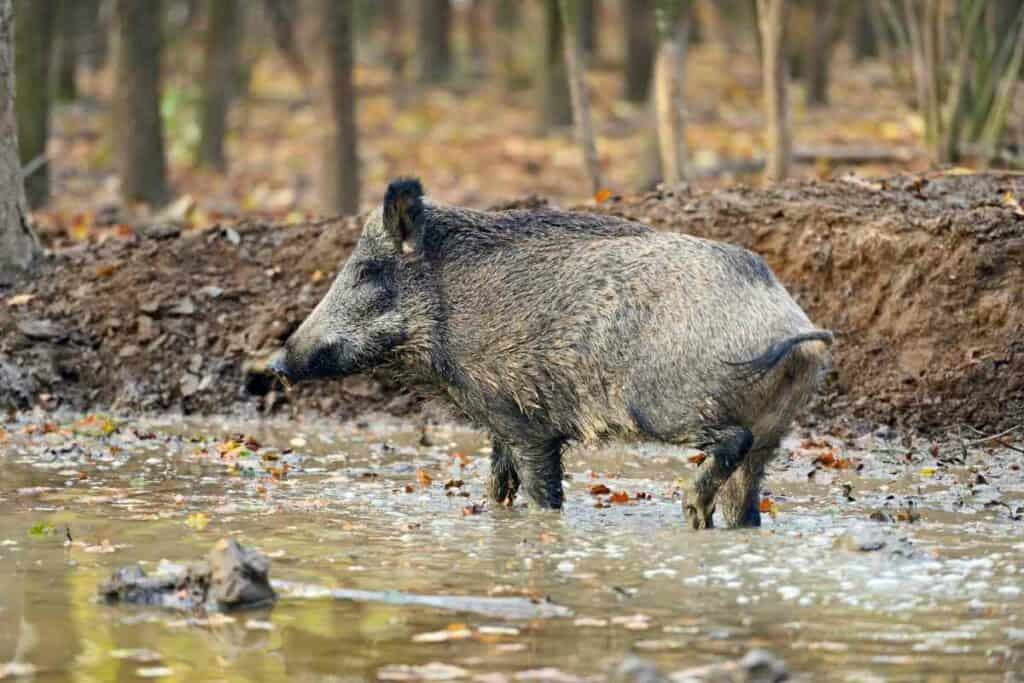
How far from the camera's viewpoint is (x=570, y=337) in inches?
309

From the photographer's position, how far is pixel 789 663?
5.16m

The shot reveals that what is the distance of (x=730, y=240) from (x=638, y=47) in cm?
2005

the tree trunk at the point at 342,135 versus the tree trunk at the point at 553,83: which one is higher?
A: the tree trunk at the point at 553,83

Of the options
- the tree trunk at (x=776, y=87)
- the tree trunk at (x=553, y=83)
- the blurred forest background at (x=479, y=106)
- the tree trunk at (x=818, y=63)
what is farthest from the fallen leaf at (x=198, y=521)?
the tree trunk at (x=818, y=63)

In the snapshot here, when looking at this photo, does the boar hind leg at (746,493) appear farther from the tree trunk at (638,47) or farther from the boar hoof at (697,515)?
the tree trunk at (638,47)

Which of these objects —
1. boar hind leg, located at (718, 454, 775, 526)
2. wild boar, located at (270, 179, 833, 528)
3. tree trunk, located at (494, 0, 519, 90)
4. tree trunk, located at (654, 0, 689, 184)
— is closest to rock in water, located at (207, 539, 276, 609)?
wild boar, located at (270, 179, 833, 528)

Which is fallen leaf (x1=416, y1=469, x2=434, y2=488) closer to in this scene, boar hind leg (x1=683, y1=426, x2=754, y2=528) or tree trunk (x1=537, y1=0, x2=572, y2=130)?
boar hind leg (x1=683, y1=426, x2=754, y2=528)

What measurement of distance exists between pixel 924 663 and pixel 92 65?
3962 cm

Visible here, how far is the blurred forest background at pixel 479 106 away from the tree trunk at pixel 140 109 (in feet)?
0.08

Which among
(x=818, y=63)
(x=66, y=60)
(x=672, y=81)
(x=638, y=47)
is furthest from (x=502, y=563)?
(x=66, y=60)

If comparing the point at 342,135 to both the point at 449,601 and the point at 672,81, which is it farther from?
the point at 449,601

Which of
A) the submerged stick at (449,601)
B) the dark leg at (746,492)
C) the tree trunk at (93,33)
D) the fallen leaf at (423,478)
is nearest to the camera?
the submerged stick at (449,601)

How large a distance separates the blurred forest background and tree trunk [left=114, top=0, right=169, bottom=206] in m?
0.02

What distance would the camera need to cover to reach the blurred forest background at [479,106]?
1552cm
